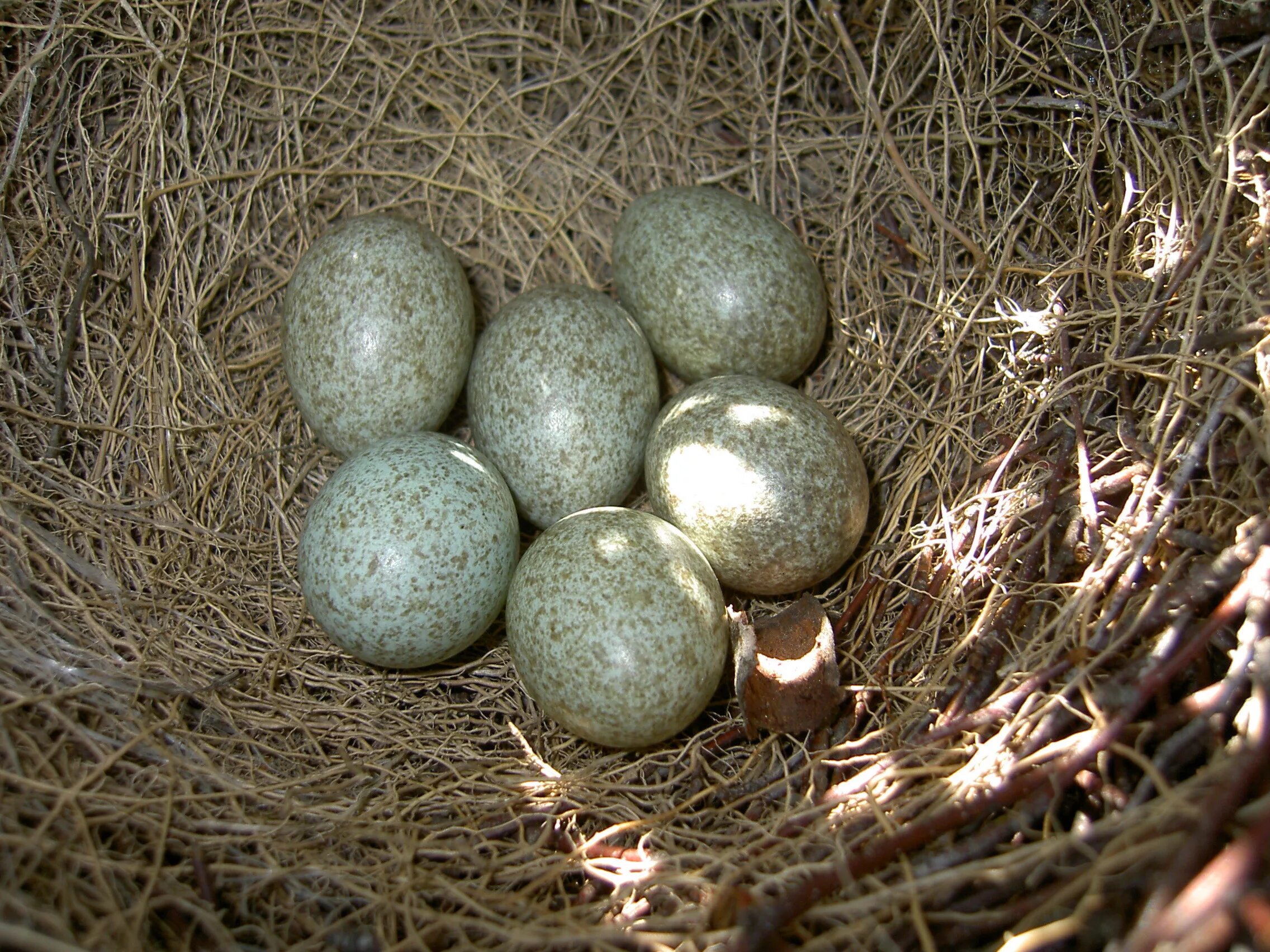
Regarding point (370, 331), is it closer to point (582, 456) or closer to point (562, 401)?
point (562, 401)

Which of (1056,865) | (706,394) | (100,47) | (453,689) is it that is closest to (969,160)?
(706,394)

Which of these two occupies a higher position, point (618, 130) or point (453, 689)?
point (618, 130)

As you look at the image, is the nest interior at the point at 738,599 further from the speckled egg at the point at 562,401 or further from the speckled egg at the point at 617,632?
the speckled egg at the point at 562,401

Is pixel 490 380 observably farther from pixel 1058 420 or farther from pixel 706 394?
pixel 1058 420

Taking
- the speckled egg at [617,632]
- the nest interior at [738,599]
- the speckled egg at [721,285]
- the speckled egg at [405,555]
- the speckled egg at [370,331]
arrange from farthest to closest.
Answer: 1. the speckled egg at [721,285]
2. the speckled egg at [370,331]
3. the speckled egg at [405,555]
4. the speckled egg at [617,632]
5. the nest interior at [738,599]

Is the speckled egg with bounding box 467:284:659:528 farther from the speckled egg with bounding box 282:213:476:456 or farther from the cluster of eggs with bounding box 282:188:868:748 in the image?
the speckled egg with bounding box 282:213:476:456

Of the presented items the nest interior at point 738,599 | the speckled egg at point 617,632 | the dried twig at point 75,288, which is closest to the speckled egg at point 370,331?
the nest interior at point 738,599

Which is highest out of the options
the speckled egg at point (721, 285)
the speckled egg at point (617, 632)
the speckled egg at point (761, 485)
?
the speckled egg at point (721, 285)

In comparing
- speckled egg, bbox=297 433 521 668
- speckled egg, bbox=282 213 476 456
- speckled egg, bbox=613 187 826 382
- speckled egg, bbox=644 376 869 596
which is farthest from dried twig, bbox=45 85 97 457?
speckled egg, bbox=644 376 869 596
